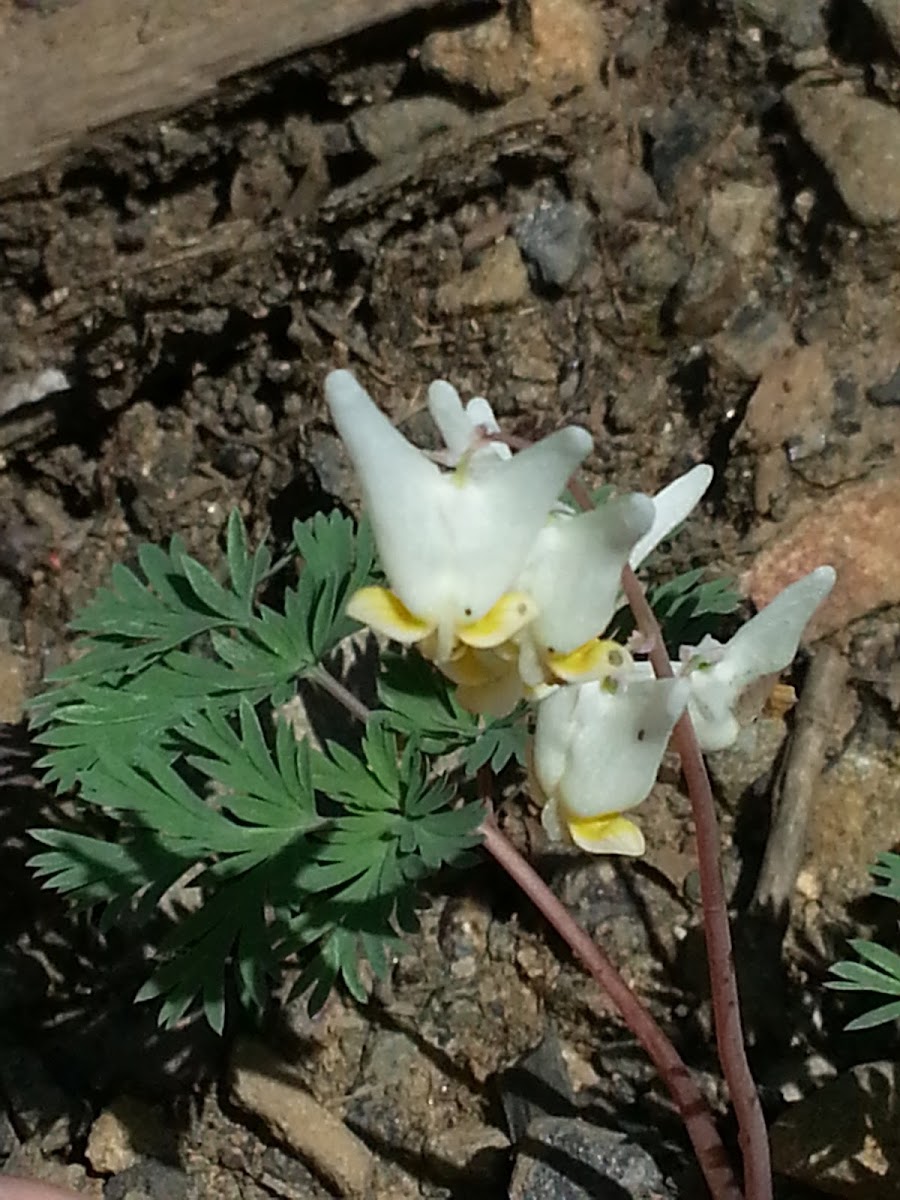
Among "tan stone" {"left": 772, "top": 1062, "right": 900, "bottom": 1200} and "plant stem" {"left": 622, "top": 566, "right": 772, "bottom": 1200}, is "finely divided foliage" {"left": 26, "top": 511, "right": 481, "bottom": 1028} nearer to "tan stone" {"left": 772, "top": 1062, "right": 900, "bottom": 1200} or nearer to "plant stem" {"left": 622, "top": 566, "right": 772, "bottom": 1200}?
"plant stem" {"left": 622, "top": 566, "right": 772, "bottom": 1200}

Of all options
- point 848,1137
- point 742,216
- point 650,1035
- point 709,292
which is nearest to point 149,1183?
point 650,1035

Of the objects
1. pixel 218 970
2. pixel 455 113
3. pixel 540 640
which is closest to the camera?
pixel 540 640

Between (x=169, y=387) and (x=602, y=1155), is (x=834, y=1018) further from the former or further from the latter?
(x=169, y=387)

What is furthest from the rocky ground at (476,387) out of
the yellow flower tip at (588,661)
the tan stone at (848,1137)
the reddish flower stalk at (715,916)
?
the yellow flower tip at (588,661)

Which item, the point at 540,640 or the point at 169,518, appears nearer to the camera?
the point at 540,640

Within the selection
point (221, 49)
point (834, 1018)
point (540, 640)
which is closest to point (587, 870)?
point (834, 1018)

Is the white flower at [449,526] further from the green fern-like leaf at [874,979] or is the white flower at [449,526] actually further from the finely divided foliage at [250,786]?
the green fern-like leaf at [874,979]

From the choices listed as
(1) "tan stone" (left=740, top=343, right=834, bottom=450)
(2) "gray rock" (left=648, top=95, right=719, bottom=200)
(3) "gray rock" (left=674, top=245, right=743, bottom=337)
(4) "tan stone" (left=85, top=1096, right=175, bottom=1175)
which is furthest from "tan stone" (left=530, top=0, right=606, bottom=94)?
(4) "tan stone" (left=85, top=1096, right=175, bottom=1175)
